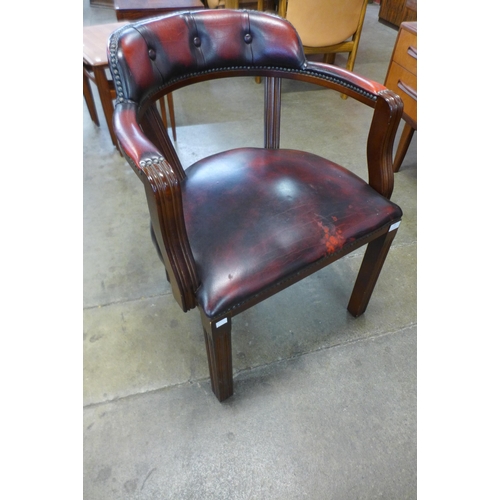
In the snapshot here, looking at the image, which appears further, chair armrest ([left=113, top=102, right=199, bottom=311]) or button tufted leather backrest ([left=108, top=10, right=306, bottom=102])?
button tufted leather backrest ([left=108, top=10, right=306, bottom=102])

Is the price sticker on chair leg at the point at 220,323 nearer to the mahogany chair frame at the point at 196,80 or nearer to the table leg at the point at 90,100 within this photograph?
the mahogany chair frame at the point at 196,80

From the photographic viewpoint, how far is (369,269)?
45.5 inches

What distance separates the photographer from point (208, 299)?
77cm

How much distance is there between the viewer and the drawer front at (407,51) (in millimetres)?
1557

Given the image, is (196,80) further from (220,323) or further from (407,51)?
(407,51)

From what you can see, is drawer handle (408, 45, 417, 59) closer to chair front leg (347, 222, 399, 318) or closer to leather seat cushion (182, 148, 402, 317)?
leather seat cushion (182, 148, 402, 317)

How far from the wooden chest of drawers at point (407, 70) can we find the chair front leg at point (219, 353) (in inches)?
55.2

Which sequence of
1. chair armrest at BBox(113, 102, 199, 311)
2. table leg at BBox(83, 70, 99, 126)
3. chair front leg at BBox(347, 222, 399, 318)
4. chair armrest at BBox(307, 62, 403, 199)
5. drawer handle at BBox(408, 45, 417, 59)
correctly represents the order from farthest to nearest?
1. table leg at BBox(83, 70, 99, 126)
2. drawer handle at BBox(408, 45, 417, 59)
3. chair front leg at BBox(347, 222, 399, 318)
4. chair armrest at BBox(307, 62, 403, 199)
5. chair armrest at BBox(113, 102, 199, 311)

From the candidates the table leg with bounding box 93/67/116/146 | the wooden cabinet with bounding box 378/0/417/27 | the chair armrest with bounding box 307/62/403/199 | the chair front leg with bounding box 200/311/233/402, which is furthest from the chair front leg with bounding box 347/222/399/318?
the wooden cabinet with bounding box 378/0/417/27

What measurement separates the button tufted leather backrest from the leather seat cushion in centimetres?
26

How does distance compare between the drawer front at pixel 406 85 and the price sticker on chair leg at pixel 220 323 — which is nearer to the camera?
the price sticker on chair leg at pixel 220 323

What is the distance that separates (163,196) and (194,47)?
581 mm

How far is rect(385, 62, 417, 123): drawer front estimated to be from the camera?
5.25 feet

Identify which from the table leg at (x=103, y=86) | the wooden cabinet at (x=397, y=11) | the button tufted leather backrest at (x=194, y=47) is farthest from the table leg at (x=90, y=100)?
the wooden cabinet at (x=397, y=11)
